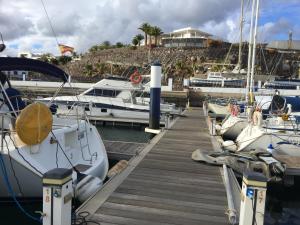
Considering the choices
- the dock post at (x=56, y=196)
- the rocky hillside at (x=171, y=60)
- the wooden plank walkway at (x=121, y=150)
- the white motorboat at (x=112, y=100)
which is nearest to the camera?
the dock post at (x=56, y=196)

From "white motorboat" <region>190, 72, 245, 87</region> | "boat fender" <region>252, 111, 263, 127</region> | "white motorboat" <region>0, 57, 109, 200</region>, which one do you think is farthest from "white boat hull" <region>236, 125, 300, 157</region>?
"white motorboat" <region>190, 72, 245, 87</region>

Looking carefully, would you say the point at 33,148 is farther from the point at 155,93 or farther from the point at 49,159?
the point at 155,93

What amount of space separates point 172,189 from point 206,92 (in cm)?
3049

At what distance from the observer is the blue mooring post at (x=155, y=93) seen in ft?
48.1

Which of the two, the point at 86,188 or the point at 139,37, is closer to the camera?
the point at 86,188

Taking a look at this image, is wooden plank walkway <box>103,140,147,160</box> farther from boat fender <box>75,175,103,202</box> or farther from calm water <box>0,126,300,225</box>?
calm water <box>0,126,300,225</box>

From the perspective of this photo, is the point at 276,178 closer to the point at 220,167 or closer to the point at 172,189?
the point at 220,167

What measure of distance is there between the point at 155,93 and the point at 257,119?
4205 mm

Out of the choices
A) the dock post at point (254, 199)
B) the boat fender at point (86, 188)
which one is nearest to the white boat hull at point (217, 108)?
the boat fender at point (86, 188)

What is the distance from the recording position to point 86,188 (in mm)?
7488

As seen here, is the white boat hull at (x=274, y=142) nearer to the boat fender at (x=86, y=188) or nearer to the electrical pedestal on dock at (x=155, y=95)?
the electrical pedestal on dock at (x=155, y=95)

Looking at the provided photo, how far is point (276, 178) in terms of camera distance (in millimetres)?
9320

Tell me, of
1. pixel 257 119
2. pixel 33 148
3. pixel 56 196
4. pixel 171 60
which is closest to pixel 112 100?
pixel 257 119

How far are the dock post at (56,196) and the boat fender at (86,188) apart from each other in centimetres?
279
